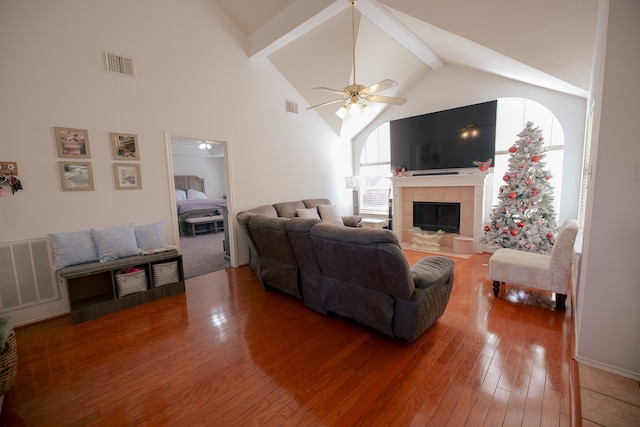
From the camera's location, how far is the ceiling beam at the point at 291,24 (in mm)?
3381

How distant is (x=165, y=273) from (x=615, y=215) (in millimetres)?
4430

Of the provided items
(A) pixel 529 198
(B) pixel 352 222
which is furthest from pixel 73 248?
(A) pixel 529 198

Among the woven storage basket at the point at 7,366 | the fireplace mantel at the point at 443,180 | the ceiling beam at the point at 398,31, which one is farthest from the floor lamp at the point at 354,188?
the woven storage basket at the point at 7,366

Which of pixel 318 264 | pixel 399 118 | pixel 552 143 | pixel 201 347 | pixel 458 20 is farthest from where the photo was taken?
pixel 399 118

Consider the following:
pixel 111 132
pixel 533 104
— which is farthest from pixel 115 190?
pixel 533 104

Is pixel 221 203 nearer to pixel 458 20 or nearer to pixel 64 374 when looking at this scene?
pixel 64 374

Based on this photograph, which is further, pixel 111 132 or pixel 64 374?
pixel 111 132

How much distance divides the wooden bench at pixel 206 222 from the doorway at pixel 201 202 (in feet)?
0.10

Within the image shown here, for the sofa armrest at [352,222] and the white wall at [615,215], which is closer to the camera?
the white wall at [615,215]

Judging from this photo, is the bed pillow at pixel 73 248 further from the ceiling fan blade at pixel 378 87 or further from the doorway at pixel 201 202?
the ceiling fan blade at pixel 378 87

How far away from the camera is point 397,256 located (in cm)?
200

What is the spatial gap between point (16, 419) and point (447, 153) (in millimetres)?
6291

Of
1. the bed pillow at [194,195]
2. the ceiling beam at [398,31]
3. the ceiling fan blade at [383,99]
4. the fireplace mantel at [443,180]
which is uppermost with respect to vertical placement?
the ceiling beam at [398,31]

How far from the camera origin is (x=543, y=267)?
2.82m
